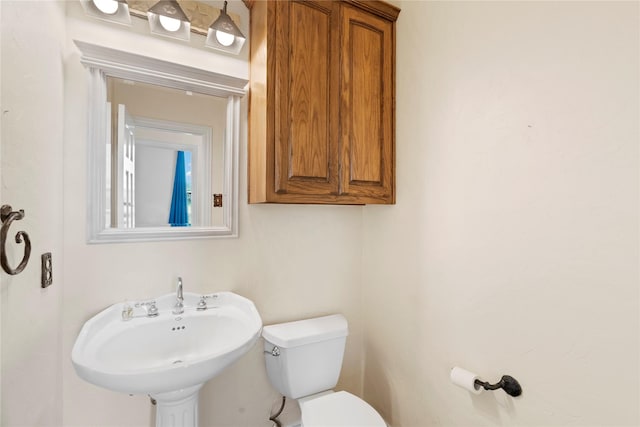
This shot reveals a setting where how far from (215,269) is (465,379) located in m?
1.13

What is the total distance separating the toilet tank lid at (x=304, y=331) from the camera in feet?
4.55

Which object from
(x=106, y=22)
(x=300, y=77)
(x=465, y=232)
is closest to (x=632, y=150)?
(x=465, y=232)

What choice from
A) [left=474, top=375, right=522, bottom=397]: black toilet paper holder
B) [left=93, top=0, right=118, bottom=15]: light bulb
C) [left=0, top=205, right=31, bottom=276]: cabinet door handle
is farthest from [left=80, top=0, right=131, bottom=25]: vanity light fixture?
[left=474, top=375, right=522, bottom=397]: black toilet paper holder

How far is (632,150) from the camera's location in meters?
0.79

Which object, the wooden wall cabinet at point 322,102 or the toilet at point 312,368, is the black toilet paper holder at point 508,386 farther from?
the wooden wall cabinet at point 322,102

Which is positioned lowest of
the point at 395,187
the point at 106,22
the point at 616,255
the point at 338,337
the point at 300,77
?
the point at 338,337

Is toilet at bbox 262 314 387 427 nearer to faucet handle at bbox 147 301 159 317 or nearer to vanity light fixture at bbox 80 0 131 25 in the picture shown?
faucet handle at bbox 147 301 159 317

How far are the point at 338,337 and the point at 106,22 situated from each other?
1.71 metres

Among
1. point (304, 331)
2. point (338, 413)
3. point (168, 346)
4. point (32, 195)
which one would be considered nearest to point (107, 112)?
Answer: point (32, 195)

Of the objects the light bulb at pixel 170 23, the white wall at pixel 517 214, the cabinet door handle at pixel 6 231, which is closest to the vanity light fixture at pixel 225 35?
the light bulb at pixel 170 23

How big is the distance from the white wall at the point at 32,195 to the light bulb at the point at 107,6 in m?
0.12

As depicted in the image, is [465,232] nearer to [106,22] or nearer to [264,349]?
[264,349]

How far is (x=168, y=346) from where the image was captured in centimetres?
121

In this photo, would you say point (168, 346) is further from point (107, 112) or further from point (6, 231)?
point (107, 112)
